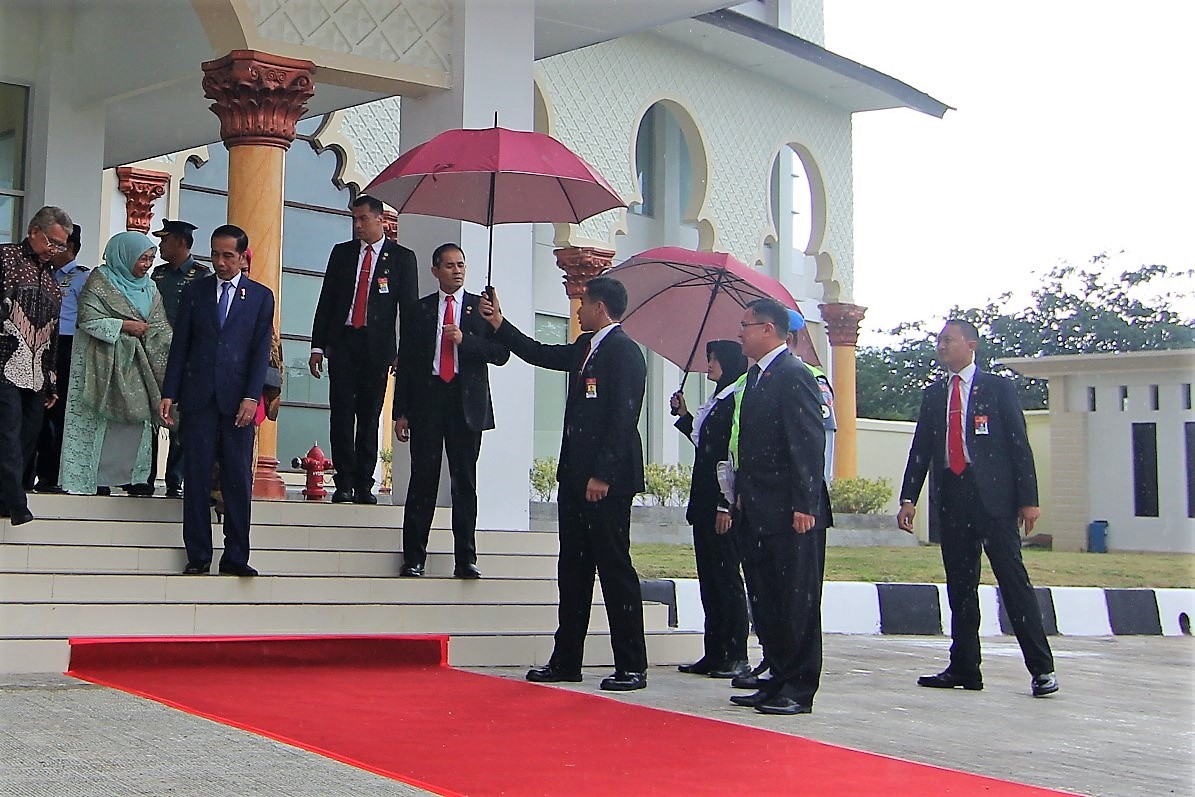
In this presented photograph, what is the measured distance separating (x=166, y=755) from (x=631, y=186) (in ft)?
47.5

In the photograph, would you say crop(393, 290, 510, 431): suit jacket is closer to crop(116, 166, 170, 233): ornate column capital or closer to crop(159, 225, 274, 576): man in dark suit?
crop(159, 225, 274, 576): man in dark suit

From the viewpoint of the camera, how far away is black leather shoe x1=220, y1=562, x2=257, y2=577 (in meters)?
7.45

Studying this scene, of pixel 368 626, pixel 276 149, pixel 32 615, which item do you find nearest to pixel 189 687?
pixel 32 615

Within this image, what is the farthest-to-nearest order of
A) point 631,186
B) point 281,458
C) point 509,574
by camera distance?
point 631,186 → point 281,458 → point 509,574

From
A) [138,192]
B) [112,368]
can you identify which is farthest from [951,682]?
[138,192]

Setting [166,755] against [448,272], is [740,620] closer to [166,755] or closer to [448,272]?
[448,272]

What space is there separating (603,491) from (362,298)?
267 centimetres

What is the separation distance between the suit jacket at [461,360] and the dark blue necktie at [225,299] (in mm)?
984

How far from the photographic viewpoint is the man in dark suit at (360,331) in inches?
Result: 345

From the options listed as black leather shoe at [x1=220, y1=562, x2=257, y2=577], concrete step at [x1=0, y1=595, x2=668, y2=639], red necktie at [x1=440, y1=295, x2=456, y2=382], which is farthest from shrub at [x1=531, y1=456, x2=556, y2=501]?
black leather shoe at [x1=220, y1=562, x2=257, y2=577]

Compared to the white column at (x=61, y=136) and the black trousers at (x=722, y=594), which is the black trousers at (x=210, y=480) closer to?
the black trousers at (x=722, y=594)

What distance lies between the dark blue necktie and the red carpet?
1.65 m

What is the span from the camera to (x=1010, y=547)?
7395mm

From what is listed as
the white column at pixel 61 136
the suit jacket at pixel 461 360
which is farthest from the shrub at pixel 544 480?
the suit jacket at pixel 461 360
